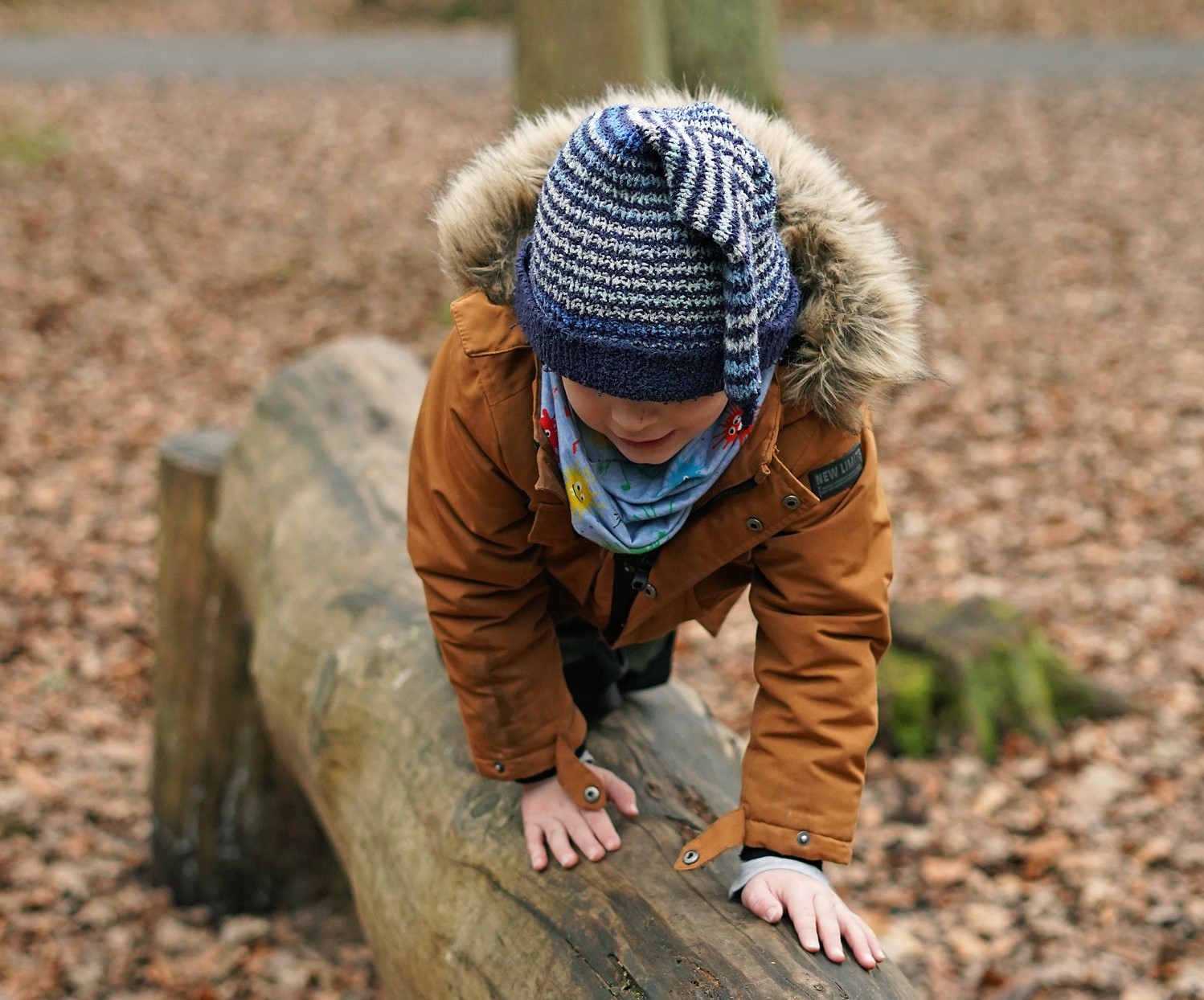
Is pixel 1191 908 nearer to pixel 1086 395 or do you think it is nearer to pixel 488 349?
pixel 488 349

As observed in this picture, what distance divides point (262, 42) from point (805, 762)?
15235mm

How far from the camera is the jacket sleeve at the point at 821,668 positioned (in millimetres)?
1994

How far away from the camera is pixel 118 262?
8531 mm

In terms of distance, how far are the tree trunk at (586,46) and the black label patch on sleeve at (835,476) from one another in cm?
334

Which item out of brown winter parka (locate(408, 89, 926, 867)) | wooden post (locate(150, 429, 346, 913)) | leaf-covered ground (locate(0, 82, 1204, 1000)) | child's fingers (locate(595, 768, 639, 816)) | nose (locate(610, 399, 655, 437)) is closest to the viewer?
nose (locate(610, 399, 655, 437))

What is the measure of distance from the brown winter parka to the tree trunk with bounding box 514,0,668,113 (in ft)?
10.4

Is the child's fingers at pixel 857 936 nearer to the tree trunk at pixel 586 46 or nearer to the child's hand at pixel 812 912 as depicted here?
the child's hand at pixel 812 912

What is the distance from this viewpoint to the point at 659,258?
163 centimetres

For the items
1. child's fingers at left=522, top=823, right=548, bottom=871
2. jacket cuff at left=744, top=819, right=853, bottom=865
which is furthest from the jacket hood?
child's fingers at left=522, top=823, right=548, bottom=871

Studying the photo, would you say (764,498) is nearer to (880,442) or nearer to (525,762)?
(525,762)

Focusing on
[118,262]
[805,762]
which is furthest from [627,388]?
[118,262]

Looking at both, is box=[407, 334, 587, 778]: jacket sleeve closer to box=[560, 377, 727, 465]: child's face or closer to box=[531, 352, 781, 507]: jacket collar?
box=[531, 352, 781, 507]: jacket collar

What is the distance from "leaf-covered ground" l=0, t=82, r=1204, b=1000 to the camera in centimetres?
358

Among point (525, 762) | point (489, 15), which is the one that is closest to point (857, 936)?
point (525, 762)
